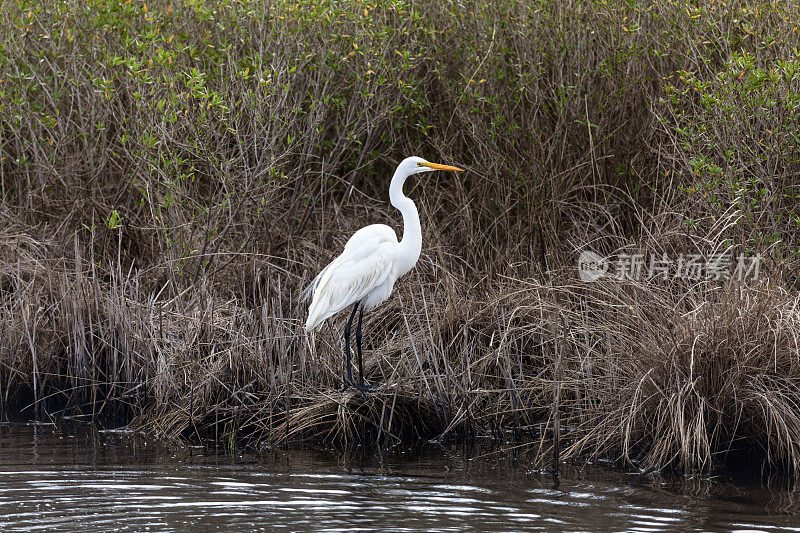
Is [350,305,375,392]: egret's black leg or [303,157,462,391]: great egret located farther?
[303,157,462,391]: great egret

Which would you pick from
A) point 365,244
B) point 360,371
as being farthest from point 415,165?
point 360,371

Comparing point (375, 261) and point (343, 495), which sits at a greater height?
point (375, 261)

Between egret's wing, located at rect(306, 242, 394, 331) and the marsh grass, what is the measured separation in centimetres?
27

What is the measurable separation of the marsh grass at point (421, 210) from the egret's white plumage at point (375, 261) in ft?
A: 1.19

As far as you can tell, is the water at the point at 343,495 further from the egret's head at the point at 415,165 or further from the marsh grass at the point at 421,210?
the egret's head at the point at 415,165

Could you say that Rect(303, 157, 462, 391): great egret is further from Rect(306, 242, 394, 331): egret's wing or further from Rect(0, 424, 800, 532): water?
Rect(0, 424, 800, 532): water

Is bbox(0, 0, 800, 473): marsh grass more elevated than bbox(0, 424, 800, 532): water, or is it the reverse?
bbox(0, 0, 800, 473): marsh grass

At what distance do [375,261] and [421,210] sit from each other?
70.3 inches

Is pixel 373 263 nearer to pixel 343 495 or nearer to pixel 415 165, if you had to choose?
pixel 415 165

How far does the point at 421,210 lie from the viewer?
8469mm

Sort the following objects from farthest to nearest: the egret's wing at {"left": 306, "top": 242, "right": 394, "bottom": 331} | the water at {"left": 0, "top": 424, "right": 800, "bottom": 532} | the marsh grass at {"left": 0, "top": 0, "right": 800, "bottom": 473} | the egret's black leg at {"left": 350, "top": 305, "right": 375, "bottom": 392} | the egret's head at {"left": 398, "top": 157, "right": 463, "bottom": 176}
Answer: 1. the egret's head at {"left": 398, "top": 157, "right": 463, "bottom": 176}
2. the egret's wing at {"left": 306, "top": 242, "right": 394, "bottom": 331}
3. the egret's black leg at {"left": 350, "top": 305, "right": 375, "bottom": 392}
4. the marsh grass at {"left": 0, "top": 0, "right": 800, "bottom": 473}
5. the water at {"left": 0, "top": 424, "right": 800, "bottom": 532}

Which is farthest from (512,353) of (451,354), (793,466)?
(793,466)

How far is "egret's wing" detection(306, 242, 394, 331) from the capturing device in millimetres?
6578

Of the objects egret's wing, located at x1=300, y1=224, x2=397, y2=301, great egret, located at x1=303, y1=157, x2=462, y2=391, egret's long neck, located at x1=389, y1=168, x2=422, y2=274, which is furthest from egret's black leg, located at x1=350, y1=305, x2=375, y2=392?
egret's long neck, located at x1=389, y1=168, x2=422, y2=274
